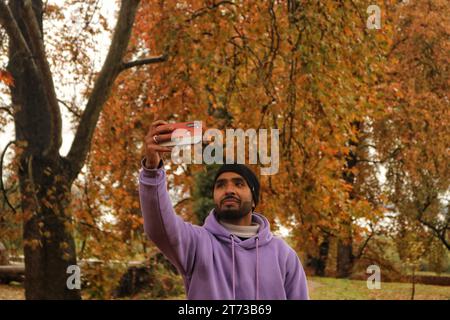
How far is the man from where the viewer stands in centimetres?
283

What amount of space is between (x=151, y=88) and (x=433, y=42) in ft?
30.2

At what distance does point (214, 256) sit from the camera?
9.81 feet

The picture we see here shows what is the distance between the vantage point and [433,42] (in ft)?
59.0

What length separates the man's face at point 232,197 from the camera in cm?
303

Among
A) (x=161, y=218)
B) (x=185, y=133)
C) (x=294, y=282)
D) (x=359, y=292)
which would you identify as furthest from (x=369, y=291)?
(x=185, y=133)

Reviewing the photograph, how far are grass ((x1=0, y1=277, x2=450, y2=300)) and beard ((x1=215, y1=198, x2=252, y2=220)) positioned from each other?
41.6ft

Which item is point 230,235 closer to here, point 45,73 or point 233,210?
point 233,210

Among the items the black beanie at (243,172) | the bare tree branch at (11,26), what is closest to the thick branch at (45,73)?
the bare tree branch at (11,26)

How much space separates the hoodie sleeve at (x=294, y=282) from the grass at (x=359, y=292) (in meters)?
12.6

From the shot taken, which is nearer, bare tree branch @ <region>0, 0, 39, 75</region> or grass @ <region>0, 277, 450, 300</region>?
bare tree branch @ <region>0, 0, 39, 75</region>

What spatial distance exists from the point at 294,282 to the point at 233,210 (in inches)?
17.9

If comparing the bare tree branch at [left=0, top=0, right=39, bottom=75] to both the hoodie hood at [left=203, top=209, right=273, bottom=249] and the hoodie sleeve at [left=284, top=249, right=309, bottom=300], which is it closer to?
the hoodie hood at [left=203, top=209, right=273, bottom=249]

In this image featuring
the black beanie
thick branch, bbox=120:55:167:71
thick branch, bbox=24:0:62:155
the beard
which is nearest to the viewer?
the beard

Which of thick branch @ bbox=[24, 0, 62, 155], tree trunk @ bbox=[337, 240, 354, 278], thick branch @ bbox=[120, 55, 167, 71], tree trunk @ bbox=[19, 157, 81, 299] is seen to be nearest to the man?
thick branch @ bbox=[24, 0, 62, 155]
